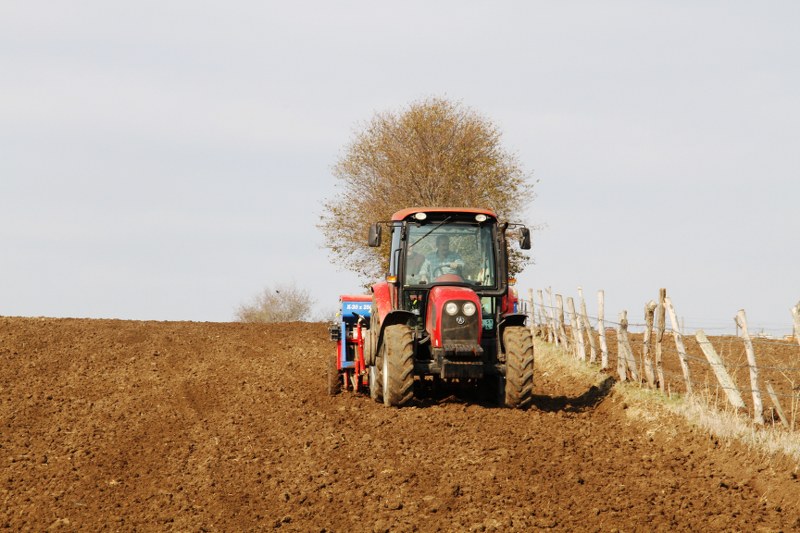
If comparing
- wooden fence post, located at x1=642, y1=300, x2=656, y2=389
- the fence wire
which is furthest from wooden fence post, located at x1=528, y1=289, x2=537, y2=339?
wooden fence post, located at x1=642, y1=300, x2=656, y2=389

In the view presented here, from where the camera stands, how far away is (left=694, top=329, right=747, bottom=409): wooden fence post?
38.0 feet

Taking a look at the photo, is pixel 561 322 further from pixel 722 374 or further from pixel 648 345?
pixel 722 374

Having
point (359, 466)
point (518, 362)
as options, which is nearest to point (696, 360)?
point (518, 362)

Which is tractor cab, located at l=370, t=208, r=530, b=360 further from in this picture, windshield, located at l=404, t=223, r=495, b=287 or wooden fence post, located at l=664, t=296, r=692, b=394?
wooden fence post, located at l=664, t=296, r=692, b=394

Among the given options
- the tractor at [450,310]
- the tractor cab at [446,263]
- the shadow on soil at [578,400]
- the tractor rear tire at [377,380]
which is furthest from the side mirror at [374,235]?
the shadow on soil at [578,400]

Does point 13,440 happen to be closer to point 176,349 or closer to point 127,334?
point 176,349

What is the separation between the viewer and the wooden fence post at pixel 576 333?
62.9 feet

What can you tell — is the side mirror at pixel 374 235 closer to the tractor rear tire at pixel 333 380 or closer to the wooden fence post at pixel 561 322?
the tractor rear tire at pixel 333 380

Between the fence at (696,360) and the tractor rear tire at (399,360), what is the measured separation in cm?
354

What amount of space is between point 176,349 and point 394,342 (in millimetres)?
11063

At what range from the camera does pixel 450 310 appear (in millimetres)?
11664

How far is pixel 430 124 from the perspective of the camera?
3634 cm

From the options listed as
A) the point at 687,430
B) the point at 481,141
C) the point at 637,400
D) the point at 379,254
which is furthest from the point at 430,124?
the point at 687,430

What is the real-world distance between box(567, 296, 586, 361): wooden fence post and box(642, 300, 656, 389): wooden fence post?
4588 millimetres
